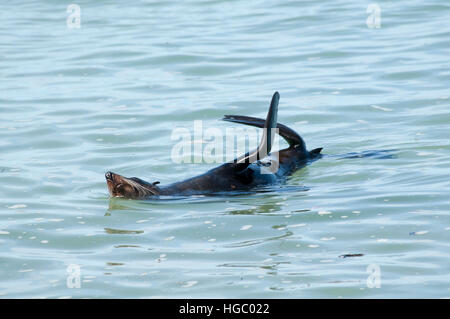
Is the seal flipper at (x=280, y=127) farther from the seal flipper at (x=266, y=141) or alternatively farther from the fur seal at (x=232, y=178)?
the seal flipper at (x=266, y=141)

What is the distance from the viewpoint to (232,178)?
780 cm

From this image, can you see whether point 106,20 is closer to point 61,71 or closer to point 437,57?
point 61,71

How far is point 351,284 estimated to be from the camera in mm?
5477

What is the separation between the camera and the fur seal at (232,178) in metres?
7.54

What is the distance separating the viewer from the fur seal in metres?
7.54

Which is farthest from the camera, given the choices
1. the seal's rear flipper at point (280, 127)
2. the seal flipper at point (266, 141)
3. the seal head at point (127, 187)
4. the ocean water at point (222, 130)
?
the seal's rear flipper at point (280, 127)

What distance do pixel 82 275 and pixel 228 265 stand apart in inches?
39.6

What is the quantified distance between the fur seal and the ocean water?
14cm

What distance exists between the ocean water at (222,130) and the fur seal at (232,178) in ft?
0.47

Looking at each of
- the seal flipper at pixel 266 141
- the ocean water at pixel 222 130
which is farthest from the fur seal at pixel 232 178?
the ocean water at pixel 222 130

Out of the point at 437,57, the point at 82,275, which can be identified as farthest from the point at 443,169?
the point at 437,57

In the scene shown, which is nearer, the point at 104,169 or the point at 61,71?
the point at 104,169

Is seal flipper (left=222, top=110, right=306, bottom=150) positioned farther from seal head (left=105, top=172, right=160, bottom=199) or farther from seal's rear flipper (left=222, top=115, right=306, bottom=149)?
seal head (left=105, top=172, right=160, bottom=199)

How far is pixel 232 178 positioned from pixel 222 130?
10.6 feet
